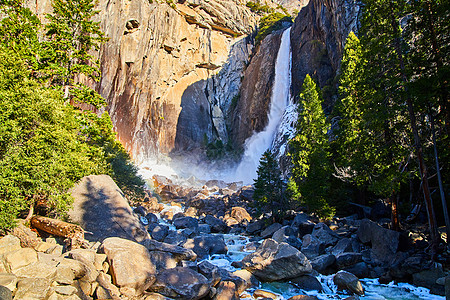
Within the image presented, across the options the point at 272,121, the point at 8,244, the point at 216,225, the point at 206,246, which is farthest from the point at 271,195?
the point at 272,121

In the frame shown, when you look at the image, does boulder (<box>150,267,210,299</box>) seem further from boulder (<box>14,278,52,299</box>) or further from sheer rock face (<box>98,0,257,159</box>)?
sheer rock face (<box>98,0,257,159</box>)

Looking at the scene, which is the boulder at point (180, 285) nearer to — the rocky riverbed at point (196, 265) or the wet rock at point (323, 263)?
the rocky riverbed at point (196, 265)

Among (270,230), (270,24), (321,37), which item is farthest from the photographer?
(270,24)

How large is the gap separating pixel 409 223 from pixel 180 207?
23.3m

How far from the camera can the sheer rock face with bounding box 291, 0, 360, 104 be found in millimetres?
33375

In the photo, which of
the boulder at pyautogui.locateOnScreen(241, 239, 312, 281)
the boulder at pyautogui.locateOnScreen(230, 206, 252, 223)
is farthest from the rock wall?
the boulder at pyautogui.locateOnScreen(241, 239, 312, 281)

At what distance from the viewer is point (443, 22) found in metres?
10.0

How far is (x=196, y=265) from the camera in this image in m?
9.79

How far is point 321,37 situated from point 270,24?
105ft

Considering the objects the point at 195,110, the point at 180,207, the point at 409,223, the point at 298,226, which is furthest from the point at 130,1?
the point at 409,223

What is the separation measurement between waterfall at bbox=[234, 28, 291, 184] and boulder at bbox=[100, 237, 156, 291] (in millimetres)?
43768

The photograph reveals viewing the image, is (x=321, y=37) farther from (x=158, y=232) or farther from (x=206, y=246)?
(x=206, y=246)

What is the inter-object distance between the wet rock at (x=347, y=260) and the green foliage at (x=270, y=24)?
6427cm

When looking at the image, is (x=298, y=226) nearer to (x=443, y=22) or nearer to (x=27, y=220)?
(x=443, y=22)
